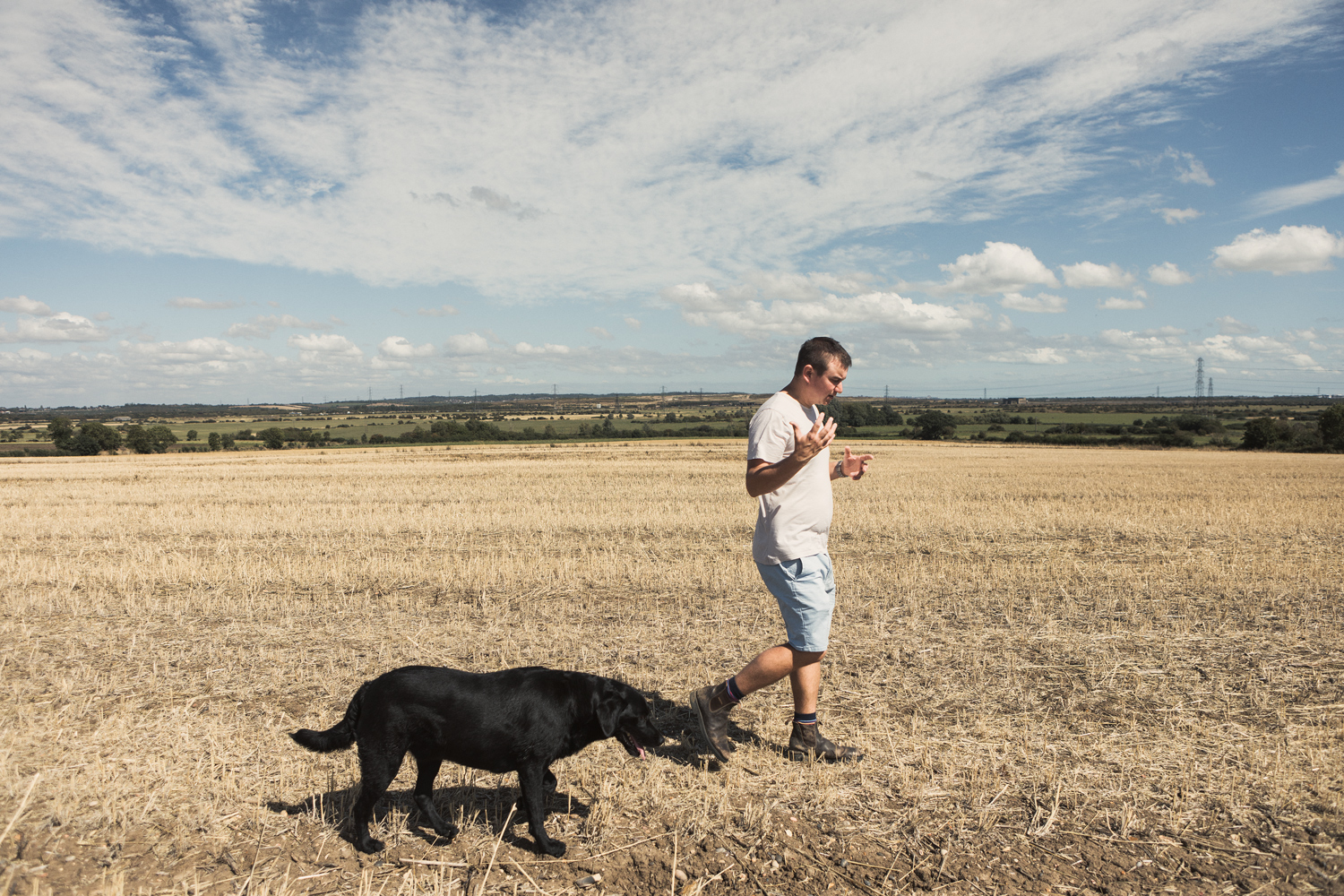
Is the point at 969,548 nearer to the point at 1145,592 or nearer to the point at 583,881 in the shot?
the point at 1145,592

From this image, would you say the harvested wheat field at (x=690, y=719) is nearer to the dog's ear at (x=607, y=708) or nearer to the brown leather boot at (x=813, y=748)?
the brown leather boot at (x=813, y=748)

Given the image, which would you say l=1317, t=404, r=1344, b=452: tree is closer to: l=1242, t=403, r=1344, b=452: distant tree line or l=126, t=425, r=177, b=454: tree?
l=1242, t=403, r=1344, b=452: distant tree line

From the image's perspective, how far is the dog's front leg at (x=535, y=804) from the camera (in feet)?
12.2

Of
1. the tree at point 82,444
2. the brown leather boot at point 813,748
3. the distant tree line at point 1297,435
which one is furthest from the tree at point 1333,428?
the tree at point 82,444

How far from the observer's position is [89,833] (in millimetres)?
3898

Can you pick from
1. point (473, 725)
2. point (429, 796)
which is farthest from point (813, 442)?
point (429, 796)

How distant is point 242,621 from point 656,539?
7655 millimetres

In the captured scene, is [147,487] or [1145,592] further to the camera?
[147,487]

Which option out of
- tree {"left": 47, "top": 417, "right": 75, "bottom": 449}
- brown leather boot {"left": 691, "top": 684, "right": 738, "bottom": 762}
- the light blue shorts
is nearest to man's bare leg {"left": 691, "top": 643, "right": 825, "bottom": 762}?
brown leather boot {"left": 691, "top": 684, "right": 738, "bottom": 762}

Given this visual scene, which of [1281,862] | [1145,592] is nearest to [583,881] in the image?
[1281,862]

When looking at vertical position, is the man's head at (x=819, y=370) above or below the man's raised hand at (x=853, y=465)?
above

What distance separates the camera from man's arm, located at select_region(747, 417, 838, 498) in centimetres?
407

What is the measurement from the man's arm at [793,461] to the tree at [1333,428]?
2594 inches

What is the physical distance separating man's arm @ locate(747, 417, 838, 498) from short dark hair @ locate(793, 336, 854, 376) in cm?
34
